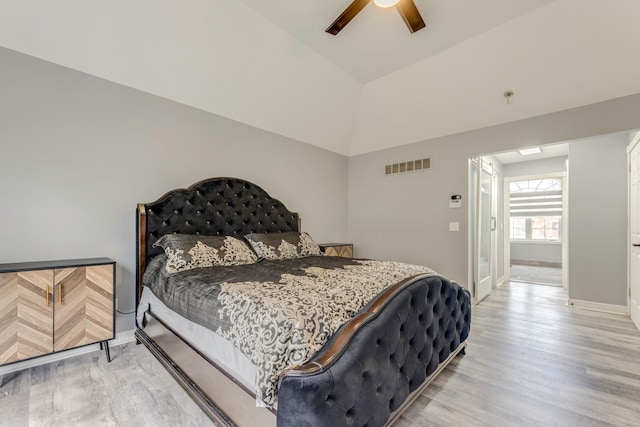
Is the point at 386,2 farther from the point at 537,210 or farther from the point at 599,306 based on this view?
the point at 537,210

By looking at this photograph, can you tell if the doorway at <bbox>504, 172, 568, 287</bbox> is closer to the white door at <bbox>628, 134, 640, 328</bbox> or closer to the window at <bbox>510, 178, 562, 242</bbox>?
the window at <bbox>510, 178, 562, 242</bbox>

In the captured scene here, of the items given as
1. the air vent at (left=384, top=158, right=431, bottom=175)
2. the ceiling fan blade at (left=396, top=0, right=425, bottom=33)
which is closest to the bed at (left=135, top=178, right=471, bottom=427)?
the ceiling fan blade at (left=396, top=0, right=425, bottom=33)

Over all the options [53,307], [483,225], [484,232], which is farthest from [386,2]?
[484,232]

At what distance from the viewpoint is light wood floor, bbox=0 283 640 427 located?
5.61ft

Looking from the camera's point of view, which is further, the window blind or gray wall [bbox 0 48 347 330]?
the window blind

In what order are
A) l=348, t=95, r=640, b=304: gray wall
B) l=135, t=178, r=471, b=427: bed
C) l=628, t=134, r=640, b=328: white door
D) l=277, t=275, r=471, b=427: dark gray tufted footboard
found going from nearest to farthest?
l=277, t=275, r=471, b=427: dark gray tufted footboard → l=135, t=178, r=471, b=427: bed → l=348, t=95, r=640, b=304: gray wall → l=628, t=134, r=640, b=328: white door

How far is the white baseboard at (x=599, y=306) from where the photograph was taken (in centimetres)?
375

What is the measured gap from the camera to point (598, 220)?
3959mm

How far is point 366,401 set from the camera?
134cm

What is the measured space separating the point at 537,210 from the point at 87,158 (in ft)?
34.0

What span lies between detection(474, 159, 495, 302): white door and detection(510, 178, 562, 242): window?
12.6 ft

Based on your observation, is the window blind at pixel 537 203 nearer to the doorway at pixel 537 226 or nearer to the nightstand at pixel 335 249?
the doorway at pixel 537 226

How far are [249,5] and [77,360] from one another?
3590 millimetres

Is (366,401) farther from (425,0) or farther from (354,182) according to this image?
(354,182)
